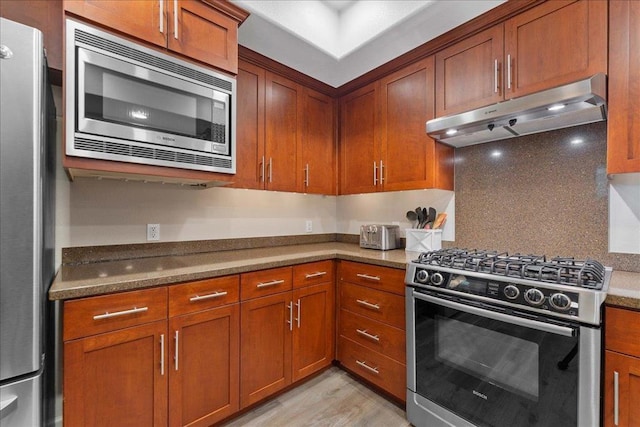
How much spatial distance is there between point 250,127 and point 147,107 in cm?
77

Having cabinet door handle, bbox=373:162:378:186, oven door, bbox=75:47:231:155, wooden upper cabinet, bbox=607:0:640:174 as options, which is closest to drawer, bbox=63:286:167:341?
oven door, bbox=75:47:231:155

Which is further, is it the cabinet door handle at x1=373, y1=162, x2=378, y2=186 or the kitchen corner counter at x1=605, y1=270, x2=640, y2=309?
the cabinet door handle at x1=373, y1=162, x2=378, y2=186

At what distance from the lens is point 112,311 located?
127 centimetres

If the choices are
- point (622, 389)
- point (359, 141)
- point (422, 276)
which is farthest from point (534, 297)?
point (359, 141)

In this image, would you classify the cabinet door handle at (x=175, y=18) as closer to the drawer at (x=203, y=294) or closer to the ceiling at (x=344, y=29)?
the ceiling at (x=344, y=29)

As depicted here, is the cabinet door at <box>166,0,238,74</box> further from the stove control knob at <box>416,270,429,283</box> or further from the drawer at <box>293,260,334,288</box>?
the stove control knob at <box>416,270,429,283</box>

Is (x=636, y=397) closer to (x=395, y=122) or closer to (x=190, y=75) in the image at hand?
(x=395, y=122)

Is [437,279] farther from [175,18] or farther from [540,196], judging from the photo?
[175,18]

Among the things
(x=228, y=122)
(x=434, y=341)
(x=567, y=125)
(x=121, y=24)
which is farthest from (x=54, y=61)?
(x=567, y=125)

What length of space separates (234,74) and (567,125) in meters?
2.05

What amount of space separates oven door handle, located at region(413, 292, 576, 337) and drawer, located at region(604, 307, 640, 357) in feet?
0.41

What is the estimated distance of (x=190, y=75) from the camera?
1.65 meters

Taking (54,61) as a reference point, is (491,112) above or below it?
below

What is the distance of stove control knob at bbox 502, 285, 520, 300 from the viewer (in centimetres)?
131
